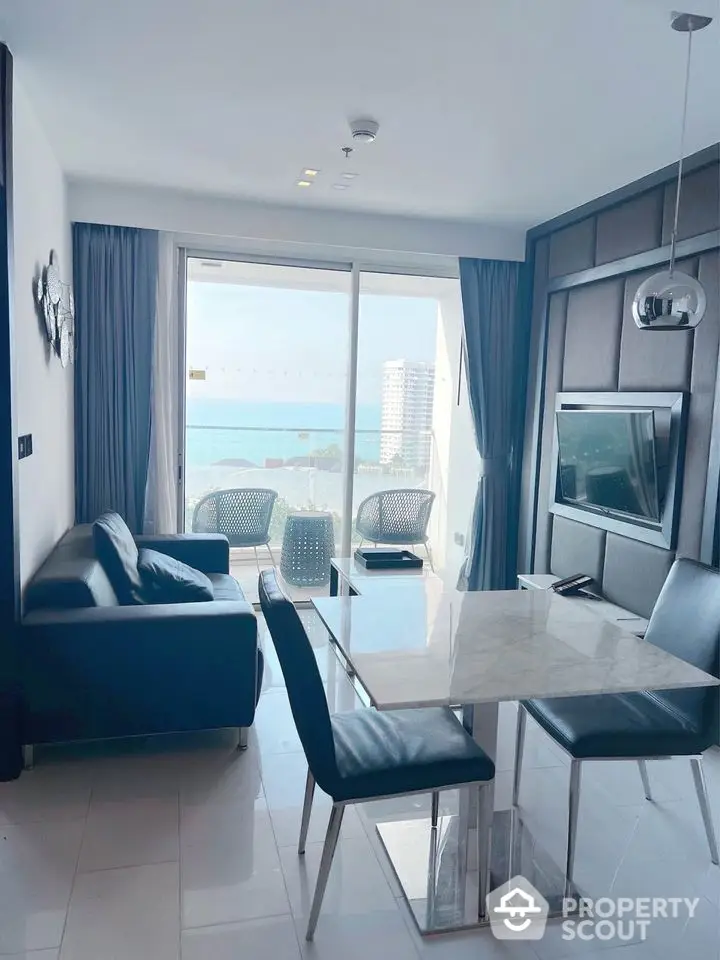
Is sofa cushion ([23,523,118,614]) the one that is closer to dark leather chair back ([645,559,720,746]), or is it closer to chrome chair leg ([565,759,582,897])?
chrome chair leg ([565,759,582,897])

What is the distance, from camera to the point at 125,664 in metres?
2.71

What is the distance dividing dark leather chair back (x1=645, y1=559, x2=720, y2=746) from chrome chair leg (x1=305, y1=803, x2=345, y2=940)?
1184 millimetres

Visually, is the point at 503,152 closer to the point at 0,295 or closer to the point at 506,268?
the point at 506,268

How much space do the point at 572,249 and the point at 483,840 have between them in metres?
3.37

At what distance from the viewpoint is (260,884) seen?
214 centimetres

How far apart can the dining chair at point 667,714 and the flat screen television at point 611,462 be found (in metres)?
0.93

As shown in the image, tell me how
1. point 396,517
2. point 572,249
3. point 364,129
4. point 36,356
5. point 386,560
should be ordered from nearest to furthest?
point 364,129 → point 36,356 → point 386,560 → point 572,249 → point 396,517

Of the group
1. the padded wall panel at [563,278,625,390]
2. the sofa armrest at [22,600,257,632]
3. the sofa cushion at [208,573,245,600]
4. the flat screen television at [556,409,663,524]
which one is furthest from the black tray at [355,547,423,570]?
the padded wall panel at [563,278,625,390]

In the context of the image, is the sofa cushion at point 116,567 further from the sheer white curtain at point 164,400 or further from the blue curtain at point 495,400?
the blue curtain at point 495,400

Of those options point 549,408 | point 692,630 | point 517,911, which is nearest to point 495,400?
point 549,408

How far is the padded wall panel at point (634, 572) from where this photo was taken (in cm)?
343

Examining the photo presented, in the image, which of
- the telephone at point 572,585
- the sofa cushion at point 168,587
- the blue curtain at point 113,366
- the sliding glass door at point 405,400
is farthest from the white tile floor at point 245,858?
the sliding glass door at point 405,400

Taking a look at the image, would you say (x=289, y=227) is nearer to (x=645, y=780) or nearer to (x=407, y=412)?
(x=407, y=412)

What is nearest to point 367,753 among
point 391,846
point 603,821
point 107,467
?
point 391,846
